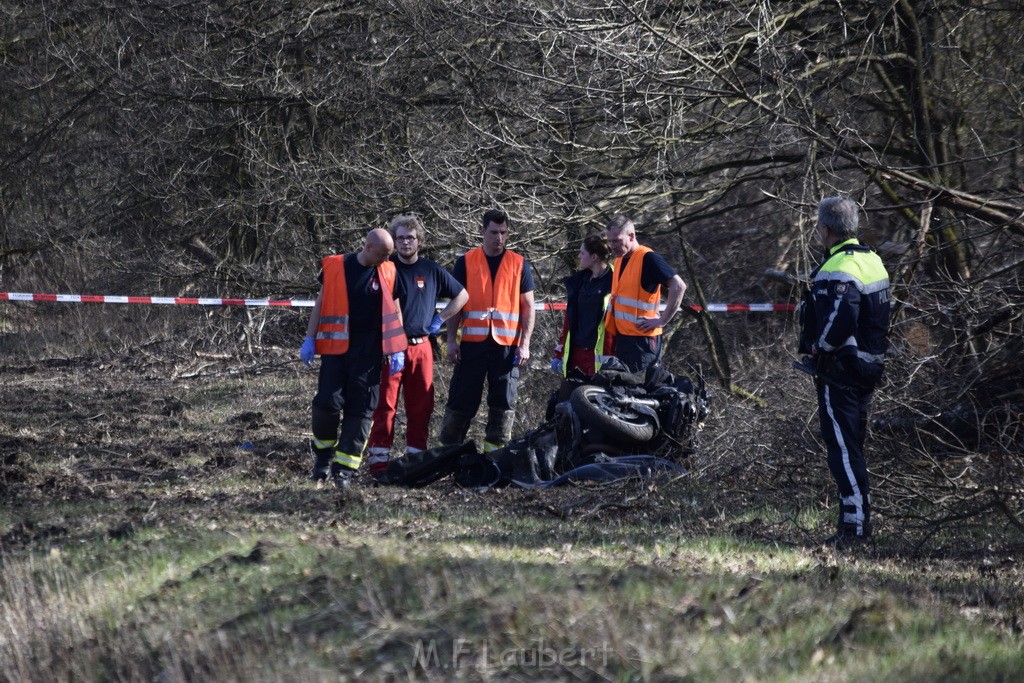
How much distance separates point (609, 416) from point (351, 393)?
1.91 meters

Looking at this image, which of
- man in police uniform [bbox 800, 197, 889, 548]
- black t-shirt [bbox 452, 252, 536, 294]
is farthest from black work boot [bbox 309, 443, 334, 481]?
man in police uniform [bbox 800, 197, 889, 548]

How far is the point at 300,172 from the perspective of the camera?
15.1 m

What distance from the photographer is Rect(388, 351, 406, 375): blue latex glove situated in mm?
9305

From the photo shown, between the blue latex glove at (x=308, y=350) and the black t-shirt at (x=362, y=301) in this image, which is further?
the black t-shirt at (x=362, y=301)

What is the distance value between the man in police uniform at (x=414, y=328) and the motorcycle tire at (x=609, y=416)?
1269 millimetres

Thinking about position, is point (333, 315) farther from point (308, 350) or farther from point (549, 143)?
point (549, 143)

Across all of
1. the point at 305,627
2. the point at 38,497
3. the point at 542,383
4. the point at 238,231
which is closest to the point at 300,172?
the point at 238,231

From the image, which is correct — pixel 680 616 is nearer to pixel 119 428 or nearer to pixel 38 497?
pixel 38 497

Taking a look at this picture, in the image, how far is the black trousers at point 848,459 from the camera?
699cm

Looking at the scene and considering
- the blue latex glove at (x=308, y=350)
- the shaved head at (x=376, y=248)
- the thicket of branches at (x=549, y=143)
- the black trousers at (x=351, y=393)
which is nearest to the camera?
the blue latex glove at (x=308, y=350)

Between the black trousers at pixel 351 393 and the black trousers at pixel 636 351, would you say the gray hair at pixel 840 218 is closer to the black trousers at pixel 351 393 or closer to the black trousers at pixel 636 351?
the black trousers at pixel 636 351

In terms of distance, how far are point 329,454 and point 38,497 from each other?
2068 mm

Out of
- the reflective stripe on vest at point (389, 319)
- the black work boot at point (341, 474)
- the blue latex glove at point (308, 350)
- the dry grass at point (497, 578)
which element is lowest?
the black work boot at point (341, 474)

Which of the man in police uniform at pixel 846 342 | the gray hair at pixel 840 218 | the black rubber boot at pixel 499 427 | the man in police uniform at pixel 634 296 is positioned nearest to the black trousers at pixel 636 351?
the man in police uniform at pixel 634 296
